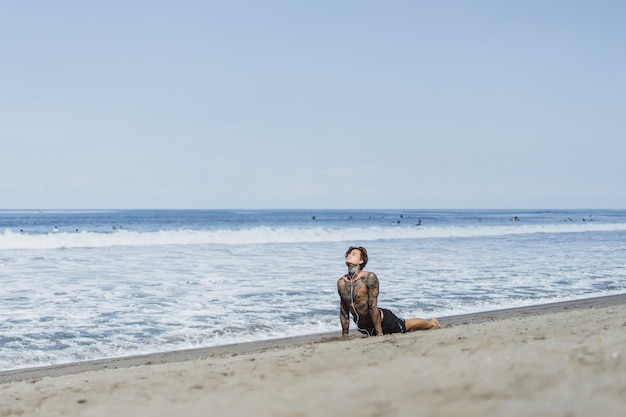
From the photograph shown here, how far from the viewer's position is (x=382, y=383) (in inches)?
175

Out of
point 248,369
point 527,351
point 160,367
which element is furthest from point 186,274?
point 527,351

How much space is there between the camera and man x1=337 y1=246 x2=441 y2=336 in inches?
324

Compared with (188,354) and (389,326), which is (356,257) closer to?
(389,326)

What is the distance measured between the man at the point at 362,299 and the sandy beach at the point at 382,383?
45.6 inches

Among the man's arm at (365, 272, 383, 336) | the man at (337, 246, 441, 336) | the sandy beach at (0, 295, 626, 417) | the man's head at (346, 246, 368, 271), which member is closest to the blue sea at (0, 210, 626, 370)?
the man at (337, 246, 441, 336)

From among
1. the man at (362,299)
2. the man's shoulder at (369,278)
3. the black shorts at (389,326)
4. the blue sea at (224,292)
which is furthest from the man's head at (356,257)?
the blue sea at (224,292)

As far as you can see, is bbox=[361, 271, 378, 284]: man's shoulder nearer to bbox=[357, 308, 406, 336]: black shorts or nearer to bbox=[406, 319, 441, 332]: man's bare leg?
bbox=[357, 308, 406, 336]: black shorts

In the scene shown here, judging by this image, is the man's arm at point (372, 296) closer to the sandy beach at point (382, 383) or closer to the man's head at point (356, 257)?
the man's head at point (356, 257)

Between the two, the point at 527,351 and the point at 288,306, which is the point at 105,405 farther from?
the point at 288,306

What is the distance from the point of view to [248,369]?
593cm

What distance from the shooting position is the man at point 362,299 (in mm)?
8234

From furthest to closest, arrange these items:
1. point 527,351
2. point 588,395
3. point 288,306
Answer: point 288,306 < point 527,351 < point 588,395

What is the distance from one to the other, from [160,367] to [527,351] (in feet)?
13.9

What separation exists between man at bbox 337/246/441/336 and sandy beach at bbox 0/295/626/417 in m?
1.16
